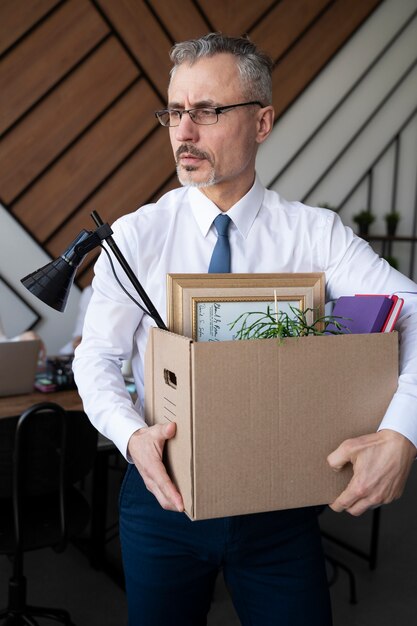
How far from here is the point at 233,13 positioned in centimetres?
505

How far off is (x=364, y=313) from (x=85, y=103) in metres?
4.00

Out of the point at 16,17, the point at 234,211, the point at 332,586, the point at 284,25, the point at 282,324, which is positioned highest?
the point at 284,25

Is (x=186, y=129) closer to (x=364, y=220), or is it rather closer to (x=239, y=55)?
(x=239, y=55)

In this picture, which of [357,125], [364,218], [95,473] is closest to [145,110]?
[357,125]

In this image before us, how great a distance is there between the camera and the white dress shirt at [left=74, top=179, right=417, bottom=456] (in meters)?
1.28

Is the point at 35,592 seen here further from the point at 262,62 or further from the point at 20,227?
the point at 20,227

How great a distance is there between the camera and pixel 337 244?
135cm

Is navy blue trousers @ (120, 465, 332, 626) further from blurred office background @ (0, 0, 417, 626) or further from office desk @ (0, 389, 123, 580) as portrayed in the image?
blurred office background @ (0, 0, 417, 626)

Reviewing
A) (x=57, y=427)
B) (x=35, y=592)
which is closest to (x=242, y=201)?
(x=57, y=427)

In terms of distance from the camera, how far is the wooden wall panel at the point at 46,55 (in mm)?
4301

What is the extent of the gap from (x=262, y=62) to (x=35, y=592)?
2395mm

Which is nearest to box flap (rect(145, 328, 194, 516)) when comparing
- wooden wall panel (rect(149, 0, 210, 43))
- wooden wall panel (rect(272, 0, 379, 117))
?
wooden wall panel (rect(149, 0, 210, 43))

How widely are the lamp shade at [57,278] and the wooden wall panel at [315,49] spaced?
4.56 meters

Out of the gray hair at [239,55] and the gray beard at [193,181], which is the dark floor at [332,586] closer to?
the gray beard at [193,181]
